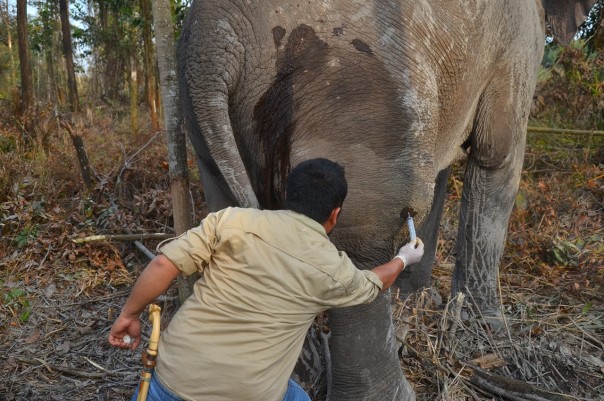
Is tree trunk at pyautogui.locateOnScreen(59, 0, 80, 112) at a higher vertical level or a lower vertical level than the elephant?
higher

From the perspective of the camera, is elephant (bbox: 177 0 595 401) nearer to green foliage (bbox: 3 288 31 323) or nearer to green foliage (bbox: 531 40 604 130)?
green foliage (bbox: 3 288 31 323)

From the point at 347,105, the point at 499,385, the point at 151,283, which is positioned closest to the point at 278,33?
the point at 347,105

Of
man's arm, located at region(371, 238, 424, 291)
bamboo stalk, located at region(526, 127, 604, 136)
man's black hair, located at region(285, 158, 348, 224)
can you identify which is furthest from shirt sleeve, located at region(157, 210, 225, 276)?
bamboo stalk, located at region(526, 127, 604, 136)

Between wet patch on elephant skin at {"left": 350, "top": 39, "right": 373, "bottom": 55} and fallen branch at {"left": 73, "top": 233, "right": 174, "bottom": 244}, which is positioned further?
fallen branch at {"left": 73, "top": 233, "right": 174, "bottom": 244}

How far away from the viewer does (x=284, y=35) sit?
2164 millimetres

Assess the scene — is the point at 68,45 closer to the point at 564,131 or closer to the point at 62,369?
the point at 564,131

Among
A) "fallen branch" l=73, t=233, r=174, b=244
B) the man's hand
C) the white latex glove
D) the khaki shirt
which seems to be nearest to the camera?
the khaki shirt

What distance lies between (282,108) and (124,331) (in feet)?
3.11

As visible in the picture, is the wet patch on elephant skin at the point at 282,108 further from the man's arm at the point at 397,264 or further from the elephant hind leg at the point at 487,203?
the elephant hind leg at the point at 487,203

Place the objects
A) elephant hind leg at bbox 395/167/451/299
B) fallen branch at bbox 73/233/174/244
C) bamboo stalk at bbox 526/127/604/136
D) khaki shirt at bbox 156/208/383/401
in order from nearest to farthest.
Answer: khaki shirt at bbox 156/208/383/401
elephant hind leg at bbox 395/167/451/299
fallen branch at bbox 73/233/174/244
bamboo stalk at bbox 526/127/604/136

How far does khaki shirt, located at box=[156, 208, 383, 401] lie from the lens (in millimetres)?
1791

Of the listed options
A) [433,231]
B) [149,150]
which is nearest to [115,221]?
[149,150]

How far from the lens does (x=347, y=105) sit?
2.25 metres

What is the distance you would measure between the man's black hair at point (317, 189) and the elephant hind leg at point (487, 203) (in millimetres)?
1865
